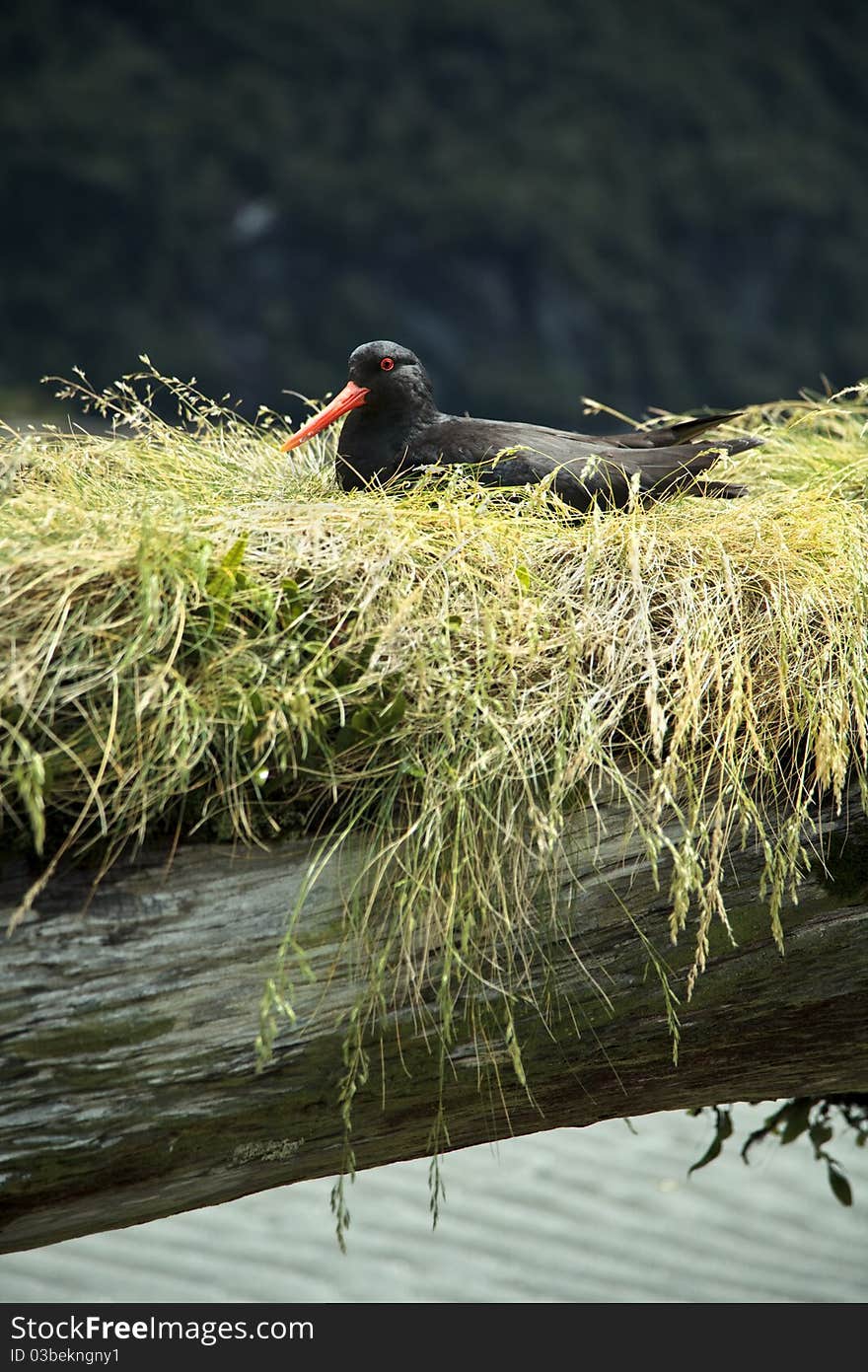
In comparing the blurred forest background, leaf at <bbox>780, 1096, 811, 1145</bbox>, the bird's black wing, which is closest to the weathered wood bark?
the bird's black wing

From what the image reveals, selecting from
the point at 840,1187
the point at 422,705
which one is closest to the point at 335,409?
the point at 422,705

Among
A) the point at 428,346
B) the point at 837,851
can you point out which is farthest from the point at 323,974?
the point at 428,346

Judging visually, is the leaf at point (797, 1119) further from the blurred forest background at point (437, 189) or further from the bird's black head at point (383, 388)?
the blurred forest background at point (437, 189)

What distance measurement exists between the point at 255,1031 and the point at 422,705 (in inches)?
12.6

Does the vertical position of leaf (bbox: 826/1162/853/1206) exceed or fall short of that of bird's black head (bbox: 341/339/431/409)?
it falls short

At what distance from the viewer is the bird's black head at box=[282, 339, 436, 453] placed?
1.53 m

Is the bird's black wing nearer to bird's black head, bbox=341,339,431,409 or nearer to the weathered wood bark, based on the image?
bird's black head, bbox=341,339,431,409

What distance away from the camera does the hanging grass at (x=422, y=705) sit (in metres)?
1.02

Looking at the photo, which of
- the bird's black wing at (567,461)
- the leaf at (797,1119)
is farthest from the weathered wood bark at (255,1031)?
the leaf at (797,1119)

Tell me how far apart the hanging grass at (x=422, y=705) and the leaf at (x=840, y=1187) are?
42.9 inches

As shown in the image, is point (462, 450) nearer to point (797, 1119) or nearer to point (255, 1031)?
point (255, 1031)

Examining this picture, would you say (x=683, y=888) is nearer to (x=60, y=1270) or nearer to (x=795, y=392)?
(x=60, y=1270)

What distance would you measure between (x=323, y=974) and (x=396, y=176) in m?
4.86

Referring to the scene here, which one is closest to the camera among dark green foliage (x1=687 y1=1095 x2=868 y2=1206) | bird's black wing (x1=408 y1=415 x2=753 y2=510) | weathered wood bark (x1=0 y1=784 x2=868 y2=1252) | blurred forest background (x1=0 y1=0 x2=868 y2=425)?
weathered wood bark (x1=0 y1=784 x2=868 y2=1252)
